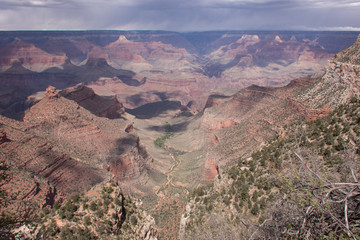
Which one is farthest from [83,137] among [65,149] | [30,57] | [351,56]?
[30,57]

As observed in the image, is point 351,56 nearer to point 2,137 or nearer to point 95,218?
point 95,218

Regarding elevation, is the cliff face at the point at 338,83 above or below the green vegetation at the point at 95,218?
above

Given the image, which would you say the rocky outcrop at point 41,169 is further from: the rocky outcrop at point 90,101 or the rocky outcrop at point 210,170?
the rocky outcrop at point 90,101

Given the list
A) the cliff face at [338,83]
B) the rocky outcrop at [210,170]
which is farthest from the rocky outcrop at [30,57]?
the cliff face at [338,83]

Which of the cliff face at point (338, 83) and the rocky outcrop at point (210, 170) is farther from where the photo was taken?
the rocky outcrop at point (210, 170)

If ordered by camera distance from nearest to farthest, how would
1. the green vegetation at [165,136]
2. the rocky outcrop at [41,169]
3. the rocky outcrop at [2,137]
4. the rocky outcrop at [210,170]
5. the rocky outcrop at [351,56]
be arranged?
the rocky outcrop at [41,169]
the rocky outcrop at [2,137]
the rocky outcrop at [351,56]
the rocky outcrop at [210,170]
the green vegetation at [165,136]

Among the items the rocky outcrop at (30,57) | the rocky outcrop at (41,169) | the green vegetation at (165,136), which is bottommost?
the green vegetation at (165,136)

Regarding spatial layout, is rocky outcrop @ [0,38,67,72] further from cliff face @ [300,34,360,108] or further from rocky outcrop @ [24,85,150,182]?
cliff face @ [300,34,360,108]

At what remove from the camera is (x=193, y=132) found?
7312 cm

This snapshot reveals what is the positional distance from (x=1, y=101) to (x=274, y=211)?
114 meters

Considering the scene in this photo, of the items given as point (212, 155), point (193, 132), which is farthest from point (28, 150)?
point (193, 132)

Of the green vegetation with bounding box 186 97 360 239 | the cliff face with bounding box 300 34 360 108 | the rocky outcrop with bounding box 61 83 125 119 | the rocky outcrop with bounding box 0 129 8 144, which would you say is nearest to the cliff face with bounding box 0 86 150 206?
the rocky outcrop with bounding box 0 129 8 144

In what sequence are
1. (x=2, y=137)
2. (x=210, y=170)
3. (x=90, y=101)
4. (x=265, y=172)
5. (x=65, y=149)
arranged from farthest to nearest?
(x=90, y=101)
(x=210, y=170)
(x=65, y=149)
(x=2, y=137)
(x=265, y=172)

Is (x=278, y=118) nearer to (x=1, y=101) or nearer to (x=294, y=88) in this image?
(x=294, y=88)
